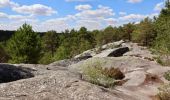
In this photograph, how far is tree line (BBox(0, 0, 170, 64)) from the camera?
85.4 feet

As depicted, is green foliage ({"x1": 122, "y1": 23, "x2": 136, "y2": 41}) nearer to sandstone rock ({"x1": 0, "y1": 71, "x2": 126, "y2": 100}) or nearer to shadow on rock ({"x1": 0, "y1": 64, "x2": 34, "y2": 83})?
shadow on rock ({"x1": 0, "y1": 64, "x2": 34, "y2": 83})

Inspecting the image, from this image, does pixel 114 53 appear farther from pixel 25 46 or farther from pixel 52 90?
pixel 52 90

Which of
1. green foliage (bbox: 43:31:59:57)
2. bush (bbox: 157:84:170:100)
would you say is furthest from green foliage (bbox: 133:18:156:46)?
bush (bbox: 157:84:170:100)

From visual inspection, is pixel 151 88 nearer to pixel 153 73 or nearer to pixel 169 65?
pixel 153 73

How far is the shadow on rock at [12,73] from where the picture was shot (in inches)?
750

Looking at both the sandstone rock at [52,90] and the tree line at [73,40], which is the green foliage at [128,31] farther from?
the sandstone rock at [52,90]

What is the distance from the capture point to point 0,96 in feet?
47.9

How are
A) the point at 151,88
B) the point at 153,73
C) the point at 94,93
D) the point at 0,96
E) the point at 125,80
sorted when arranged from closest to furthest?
the point at 0,96
the point at 94,93
the point at 151,88
the point at 125,80
the point at 153,73

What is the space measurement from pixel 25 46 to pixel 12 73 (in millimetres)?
42274

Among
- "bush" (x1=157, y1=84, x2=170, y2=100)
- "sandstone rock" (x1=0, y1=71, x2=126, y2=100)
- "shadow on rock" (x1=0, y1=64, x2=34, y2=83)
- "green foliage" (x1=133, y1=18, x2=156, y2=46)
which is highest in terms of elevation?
"green foliage" (x1=133, y1=18, x2=156, y2=46)

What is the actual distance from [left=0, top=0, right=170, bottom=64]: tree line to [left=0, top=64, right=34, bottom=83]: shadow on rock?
9.42 m

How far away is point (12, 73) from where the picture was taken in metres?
19.7

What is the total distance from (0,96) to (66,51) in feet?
248

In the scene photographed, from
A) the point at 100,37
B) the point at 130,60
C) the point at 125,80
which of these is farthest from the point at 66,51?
the point at 125,80
